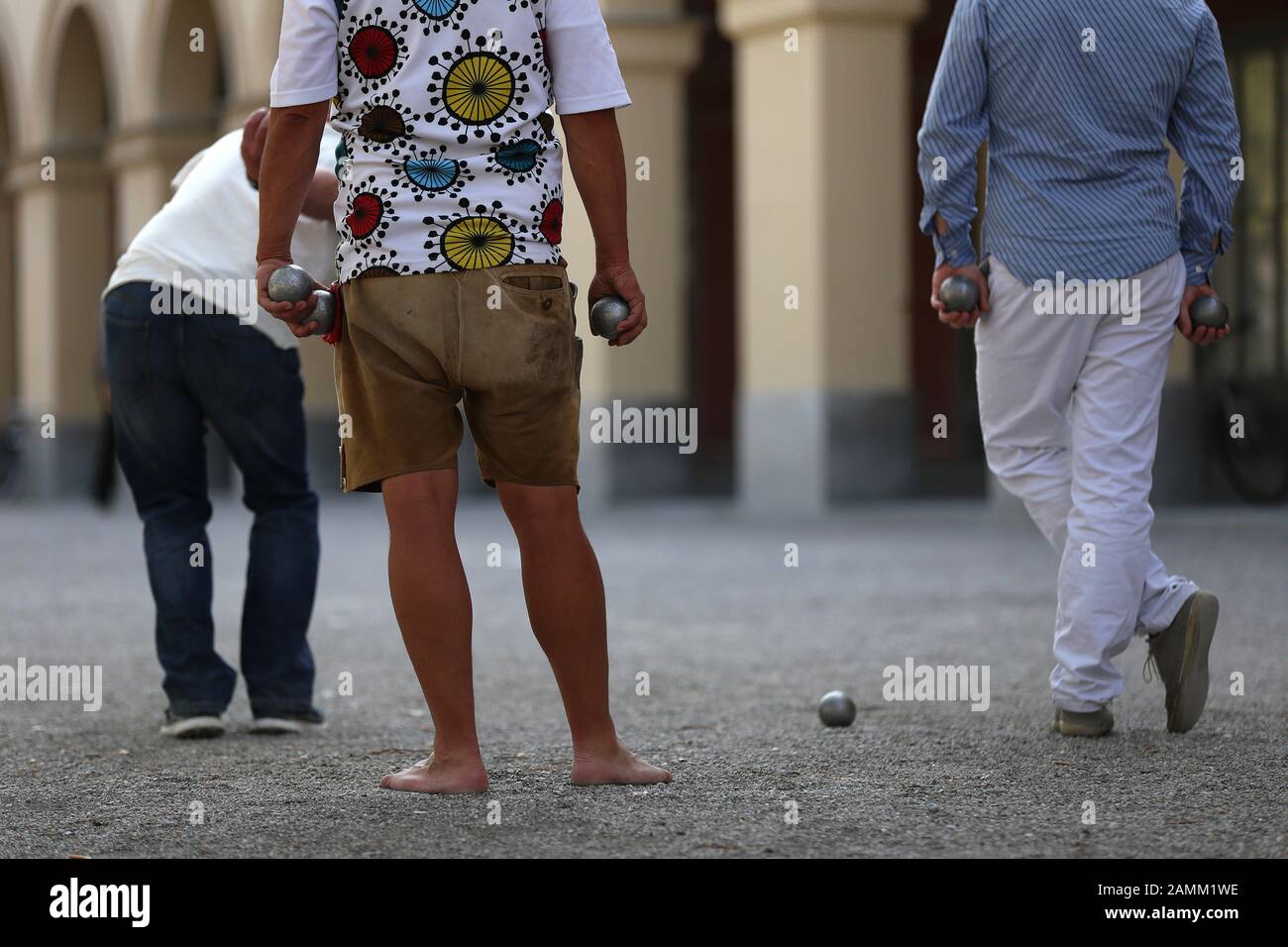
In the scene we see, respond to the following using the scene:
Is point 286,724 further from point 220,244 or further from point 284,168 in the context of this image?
point 284,168

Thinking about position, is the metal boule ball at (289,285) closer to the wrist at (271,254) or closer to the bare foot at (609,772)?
the wrist at (271,254)

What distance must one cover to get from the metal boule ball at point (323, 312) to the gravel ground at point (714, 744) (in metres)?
0.88

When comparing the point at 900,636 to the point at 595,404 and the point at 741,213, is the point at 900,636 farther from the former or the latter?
the point at 595,404

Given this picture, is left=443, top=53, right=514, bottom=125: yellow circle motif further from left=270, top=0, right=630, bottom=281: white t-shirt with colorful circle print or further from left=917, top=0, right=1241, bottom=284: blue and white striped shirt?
left=917, top=0, right=1241, bottom=284: blue and white striped shirt

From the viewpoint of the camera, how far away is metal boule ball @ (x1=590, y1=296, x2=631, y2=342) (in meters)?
3.80

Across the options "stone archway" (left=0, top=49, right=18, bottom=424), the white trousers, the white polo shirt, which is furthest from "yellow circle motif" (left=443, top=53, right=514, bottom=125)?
"stone archway" (left=0, top=49, right=18, bottom=424)

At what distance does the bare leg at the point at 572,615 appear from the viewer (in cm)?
386

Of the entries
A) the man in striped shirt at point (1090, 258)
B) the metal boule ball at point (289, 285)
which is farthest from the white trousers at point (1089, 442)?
the metal boule ball at point (289, 285)

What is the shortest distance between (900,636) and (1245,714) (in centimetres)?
231

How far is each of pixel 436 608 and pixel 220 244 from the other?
65.3 inches

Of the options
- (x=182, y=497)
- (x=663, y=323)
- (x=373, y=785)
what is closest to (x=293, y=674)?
(x=182, y=497)

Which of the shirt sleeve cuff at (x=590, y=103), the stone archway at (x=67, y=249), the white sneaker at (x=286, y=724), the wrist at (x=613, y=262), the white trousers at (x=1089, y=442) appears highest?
the stone archway at (x=67, y=249)

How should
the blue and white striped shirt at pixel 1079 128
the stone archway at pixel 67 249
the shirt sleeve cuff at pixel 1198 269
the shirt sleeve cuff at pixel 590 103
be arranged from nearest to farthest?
the shirt sleeve cuff at pixel 590 103 < the blue and white striped shirt at pixel 1079 128 < the shirt sleeve cuff at pixel 1198 269 < the stone archway at pixel 67 249

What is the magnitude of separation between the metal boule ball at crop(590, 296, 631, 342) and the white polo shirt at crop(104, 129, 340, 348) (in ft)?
4.23
